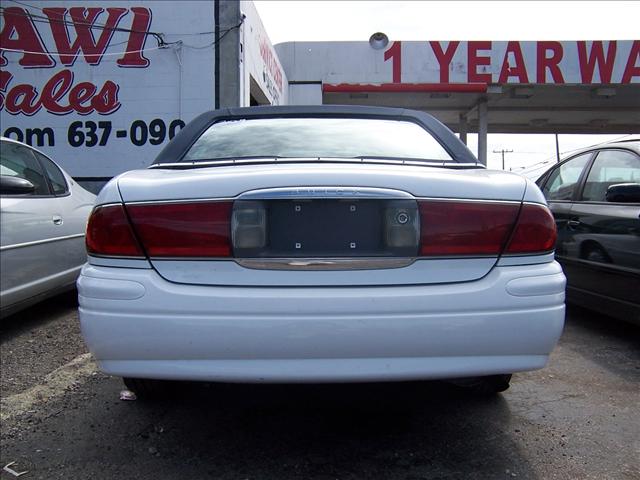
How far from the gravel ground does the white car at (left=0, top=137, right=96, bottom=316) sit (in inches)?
10.5

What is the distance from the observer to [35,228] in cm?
399

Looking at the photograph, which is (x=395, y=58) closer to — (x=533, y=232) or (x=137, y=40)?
(x=137, y=40)

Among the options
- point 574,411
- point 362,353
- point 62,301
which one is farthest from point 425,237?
point 62,301

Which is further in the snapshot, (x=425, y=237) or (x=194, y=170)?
(x=194, y=170)

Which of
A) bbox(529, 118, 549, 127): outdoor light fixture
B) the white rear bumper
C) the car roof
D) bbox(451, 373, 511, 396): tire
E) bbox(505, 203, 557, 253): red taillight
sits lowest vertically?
bbox(451, 373, 511, 396): tire

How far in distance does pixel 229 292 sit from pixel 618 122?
2385 centimetres

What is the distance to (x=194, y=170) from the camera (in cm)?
225

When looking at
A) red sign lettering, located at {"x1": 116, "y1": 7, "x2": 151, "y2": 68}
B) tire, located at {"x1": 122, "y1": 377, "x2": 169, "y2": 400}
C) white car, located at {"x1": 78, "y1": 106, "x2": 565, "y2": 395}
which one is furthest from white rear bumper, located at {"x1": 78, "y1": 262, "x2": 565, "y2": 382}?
red sign lettering, located at {"x1": 116, "y1": 7, "x2": 151, "y2": 68}

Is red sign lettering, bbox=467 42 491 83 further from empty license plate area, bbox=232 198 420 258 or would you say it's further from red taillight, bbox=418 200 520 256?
empty license plate area, bbox=232 198 420 258

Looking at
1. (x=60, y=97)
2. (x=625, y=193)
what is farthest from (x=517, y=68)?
(x=625, y=193)

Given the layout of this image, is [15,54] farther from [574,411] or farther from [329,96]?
[574,411]

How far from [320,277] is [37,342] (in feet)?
9.62

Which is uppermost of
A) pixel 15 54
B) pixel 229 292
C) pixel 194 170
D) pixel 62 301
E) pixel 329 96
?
pixel 329 96

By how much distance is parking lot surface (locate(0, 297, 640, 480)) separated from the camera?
2.24 metres
